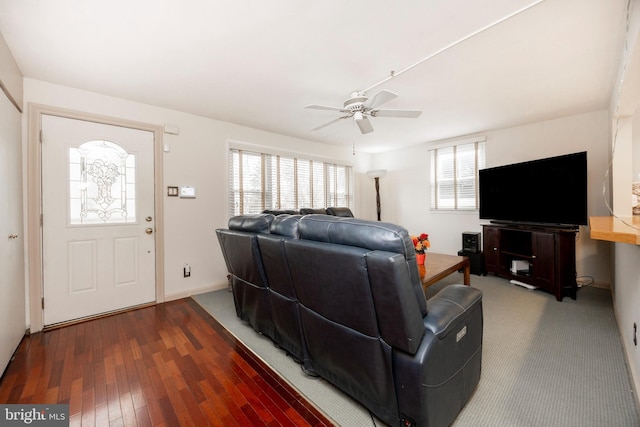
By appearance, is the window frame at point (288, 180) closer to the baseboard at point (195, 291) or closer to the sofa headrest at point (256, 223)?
the baseboard at point (195, 291)

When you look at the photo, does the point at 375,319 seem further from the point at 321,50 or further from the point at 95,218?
the point at 95,218

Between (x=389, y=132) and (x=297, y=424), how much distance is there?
4164mm

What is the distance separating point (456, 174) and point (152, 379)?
506 centimetres

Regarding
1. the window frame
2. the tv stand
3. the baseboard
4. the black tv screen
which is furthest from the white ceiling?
the baseboard

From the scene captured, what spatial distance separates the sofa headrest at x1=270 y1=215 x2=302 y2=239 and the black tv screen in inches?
136

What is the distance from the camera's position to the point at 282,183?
458 cm

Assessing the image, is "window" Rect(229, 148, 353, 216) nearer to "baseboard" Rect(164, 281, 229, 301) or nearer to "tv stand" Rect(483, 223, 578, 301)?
"baseboard" Rect(164, 281, 229, 301)

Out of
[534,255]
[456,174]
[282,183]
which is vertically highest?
[456,174]

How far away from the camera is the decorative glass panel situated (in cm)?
274

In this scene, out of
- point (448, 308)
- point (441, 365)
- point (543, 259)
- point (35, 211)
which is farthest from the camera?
point (543, 259)

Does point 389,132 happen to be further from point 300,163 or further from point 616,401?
point 616,401

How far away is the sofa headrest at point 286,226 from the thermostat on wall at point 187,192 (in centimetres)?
211

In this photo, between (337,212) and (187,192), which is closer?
(187,192)

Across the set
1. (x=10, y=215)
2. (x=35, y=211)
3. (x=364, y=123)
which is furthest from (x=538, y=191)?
(x=35, y=211)
